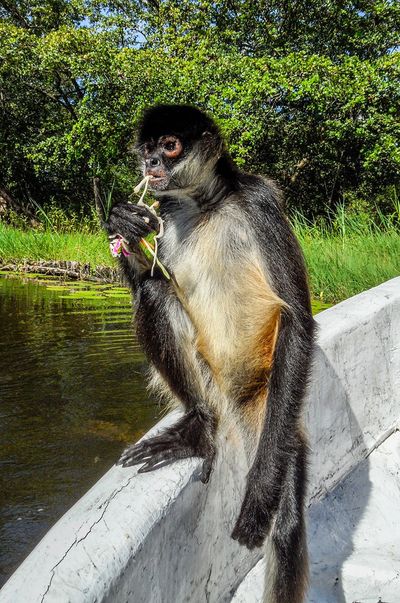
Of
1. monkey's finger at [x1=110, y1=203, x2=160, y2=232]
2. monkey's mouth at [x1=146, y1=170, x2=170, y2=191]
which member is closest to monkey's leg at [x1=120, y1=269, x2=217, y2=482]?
monkey's finger at [x1=110, y1=203, x2=160, y2=232]

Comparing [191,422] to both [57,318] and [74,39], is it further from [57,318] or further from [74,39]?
[74,39]

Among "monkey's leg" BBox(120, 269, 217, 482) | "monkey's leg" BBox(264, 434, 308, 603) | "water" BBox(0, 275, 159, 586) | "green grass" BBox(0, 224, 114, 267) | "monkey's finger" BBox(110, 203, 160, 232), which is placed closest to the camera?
"monkey's leg" BBox(264, 434, 308, 603)

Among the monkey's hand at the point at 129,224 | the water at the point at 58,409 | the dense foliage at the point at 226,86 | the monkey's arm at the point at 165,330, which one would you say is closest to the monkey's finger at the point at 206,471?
the monkey's arm at the point at 165,330

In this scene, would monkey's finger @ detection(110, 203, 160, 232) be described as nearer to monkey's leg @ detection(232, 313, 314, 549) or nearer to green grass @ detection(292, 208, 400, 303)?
monkey's leg @ detection(232, 313, 314, 549)

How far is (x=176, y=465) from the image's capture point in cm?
214

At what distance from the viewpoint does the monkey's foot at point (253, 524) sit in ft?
7.53

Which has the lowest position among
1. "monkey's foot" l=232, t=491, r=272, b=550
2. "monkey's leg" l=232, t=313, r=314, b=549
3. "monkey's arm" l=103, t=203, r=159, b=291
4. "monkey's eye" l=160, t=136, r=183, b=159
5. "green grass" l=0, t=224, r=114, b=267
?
Result: "green grass" l=0, t=224, r=114, b=267

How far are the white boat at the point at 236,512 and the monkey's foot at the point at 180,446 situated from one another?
0.20ft

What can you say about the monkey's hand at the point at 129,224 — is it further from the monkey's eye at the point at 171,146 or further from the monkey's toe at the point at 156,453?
the monkey's toe at the point at 156,453

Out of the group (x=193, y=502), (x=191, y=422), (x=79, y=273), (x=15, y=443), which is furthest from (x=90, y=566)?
(x=79, y=273)

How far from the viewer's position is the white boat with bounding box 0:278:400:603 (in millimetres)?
1475

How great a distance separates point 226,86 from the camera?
17281 mm

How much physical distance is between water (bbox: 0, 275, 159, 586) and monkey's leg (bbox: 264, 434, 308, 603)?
155 centimetres

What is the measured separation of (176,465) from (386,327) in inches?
79.9
